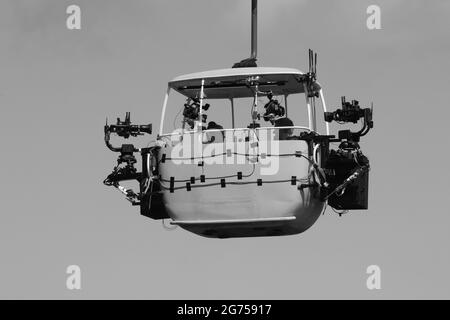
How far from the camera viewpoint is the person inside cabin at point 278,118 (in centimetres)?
7669

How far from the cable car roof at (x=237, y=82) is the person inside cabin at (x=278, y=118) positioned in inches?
41.8

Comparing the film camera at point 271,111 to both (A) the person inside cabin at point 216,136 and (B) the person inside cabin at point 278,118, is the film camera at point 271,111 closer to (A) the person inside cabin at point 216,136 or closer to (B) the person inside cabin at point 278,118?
(B) the person inside cabin at point 278,118

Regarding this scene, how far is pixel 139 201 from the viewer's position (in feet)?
260

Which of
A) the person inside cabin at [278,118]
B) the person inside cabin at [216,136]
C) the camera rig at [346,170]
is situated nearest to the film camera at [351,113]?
the camera rig at [346,170]

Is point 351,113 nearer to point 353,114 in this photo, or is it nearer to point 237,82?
point 353,114

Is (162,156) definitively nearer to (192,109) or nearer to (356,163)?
(192,109)

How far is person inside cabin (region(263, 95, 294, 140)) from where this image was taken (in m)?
76.7

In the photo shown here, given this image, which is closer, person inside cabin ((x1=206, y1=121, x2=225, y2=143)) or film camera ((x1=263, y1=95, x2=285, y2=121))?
film camera ((x1=263, y1=95, x2=285, y2=121))

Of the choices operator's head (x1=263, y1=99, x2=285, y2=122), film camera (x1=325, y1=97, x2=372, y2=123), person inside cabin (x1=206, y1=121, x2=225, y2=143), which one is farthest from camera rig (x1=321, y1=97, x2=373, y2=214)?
person inside cabin (x1=206, y1=121, x2=225, y2=143)

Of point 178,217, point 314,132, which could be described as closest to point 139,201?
point 178,217

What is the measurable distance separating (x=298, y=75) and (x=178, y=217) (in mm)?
6368

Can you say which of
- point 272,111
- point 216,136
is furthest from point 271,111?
point 216,136

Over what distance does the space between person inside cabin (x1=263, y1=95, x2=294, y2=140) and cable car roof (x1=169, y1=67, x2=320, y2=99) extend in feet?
3.48

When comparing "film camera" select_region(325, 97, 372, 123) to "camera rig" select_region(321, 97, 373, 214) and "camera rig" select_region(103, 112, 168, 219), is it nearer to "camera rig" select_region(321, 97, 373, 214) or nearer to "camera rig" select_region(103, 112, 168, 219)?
"camera rig" select_region(321, 97, 373, 214)
